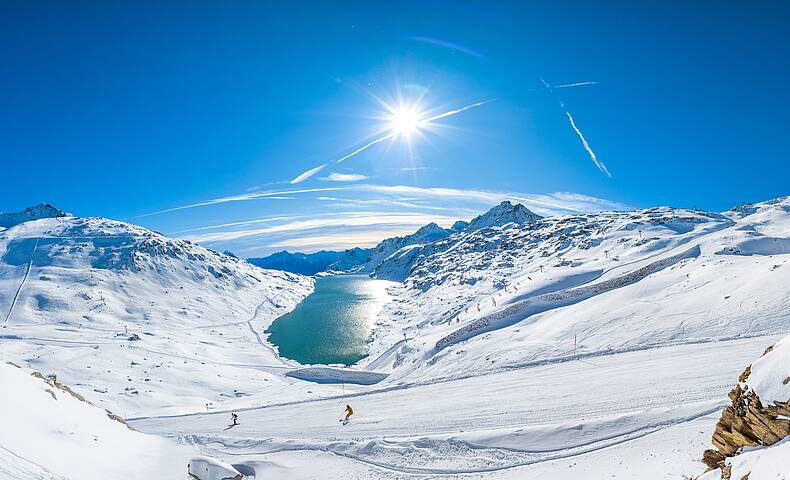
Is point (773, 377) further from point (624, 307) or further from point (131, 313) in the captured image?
point (131, 313)

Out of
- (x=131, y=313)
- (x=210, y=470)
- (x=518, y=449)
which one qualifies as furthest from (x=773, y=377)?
(x=131, y=313)

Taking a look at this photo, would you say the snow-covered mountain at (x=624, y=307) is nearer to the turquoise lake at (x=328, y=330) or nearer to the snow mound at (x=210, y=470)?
the turquoise lake at (x=328, y=330)

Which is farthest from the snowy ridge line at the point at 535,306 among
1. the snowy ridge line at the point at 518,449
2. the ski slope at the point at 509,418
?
the snowy ridge line at the point at 518,449

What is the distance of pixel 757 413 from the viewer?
9.41m

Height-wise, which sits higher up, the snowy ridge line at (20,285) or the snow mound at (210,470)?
the snowy ridge line at (20,285)

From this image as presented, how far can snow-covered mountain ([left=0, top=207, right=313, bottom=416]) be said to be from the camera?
51.9m

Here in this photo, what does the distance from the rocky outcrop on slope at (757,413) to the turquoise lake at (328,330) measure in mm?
66989

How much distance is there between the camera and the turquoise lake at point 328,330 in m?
80.0

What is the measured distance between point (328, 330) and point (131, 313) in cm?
6477

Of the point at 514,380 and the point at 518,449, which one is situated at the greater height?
the point at 514,380

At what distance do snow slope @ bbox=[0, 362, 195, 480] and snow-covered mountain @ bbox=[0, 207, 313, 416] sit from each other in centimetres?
2280

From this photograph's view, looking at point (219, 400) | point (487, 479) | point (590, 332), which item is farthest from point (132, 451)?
point (590, 332)

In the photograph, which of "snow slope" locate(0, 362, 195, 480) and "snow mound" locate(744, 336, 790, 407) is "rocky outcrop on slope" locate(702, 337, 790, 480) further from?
"snow slope" locate(0, 362, 195, 480)

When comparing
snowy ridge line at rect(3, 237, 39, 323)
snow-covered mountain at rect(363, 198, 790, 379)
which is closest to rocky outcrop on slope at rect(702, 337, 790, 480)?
snow-covered mountain at rect(363, 198, 790, 379)
